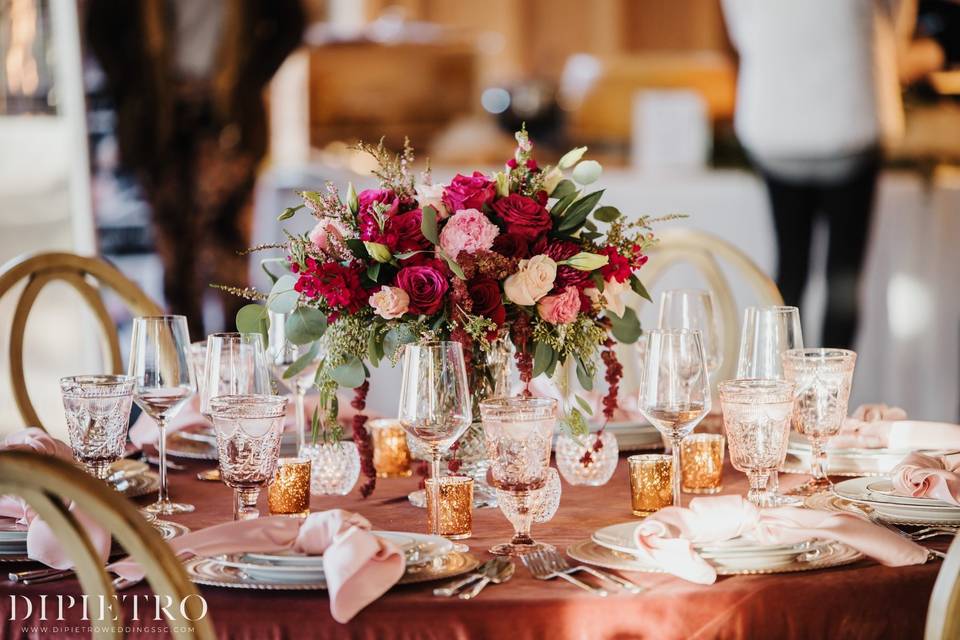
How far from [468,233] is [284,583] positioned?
505mm

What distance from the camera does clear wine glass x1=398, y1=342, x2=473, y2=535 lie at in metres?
1.36

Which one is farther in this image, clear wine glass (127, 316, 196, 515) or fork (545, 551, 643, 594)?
clear wine glass (127, 316, 196, 515)

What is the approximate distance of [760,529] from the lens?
1271 mm

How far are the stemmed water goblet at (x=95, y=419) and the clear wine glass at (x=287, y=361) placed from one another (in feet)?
0.85

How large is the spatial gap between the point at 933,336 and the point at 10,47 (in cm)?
325

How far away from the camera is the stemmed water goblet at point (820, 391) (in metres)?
1.57

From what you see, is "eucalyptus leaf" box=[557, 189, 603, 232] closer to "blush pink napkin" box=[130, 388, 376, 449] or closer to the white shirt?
"blush pink napkin" box=[130, 388, 376, 449]

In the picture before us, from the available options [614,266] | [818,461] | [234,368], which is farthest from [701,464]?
[234,368]

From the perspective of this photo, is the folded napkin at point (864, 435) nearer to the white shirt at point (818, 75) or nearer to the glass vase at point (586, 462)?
the glass vase at point (586, 462)

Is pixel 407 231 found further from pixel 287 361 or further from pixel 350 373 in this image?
pixel 287 361

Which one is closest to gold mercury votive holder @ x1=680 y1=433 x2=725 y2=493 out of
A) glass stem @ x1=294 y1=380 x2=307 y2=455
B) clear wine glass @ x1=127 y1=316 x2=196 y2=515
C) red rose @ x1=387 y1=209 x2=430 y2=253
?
red rose @ x1=387 y1=209 x2=430 y2=253

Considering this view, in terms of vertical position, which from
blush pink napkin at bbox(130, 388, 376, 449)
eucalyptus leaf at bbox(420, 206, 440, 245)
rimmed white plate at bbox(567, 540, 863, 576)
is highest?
eucalyptus leaf at bbox(420, 206, 440, 245)

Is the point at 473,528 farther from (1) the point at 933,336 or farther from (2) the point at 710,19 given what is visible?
(2) the point at 710,19

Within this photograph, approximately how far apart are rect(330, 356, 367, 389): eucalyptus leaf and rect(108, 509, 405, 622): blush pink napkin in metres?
0.31
